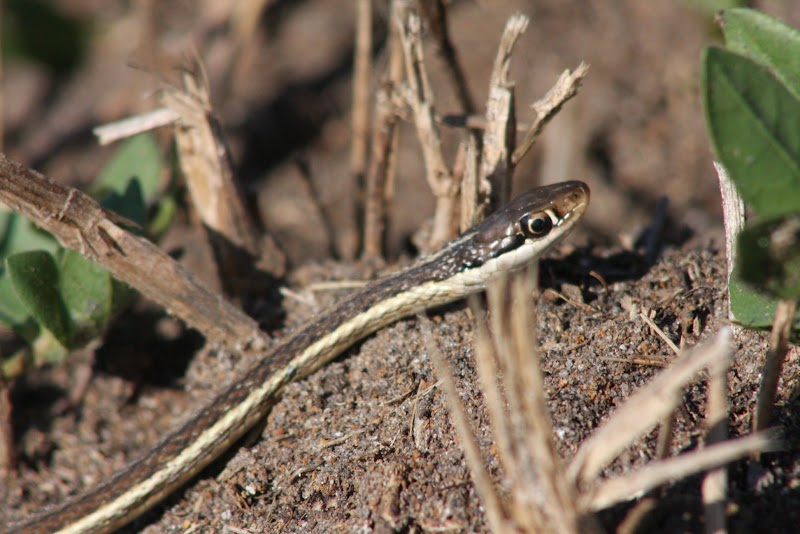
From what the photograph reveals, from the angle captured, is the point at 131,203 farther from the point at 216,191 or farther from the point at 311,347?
the point at 311,347

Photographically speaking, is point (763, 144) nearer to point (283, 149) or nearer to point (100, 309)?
point (100, 309)

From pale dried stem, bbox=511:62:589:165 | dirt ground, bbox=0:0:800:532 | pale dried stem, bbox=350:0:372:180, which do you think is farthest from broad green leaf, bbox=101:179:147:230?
pale dried stem, bbox=511:62:589:165

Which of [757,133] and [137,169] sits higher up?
[137,169]

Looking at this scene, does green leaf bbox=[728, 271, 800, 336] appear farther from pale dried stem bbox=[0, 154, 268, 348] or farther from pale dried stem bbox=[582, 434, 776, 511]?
pale dried stem bbox=[0, 154, 268, 348]

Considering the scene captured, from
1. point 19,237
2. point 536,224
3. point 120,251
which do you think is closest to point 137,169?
point 19,237

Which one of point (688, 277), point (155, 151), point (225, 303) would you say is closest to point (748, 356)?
point (688, 277)

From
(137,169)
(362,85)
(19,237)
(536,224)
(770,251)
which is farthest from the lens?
(362,85)

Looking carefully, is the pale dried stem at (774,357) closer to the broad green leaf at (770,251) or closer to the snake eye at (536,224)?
the broad green leaf at (770,251)
